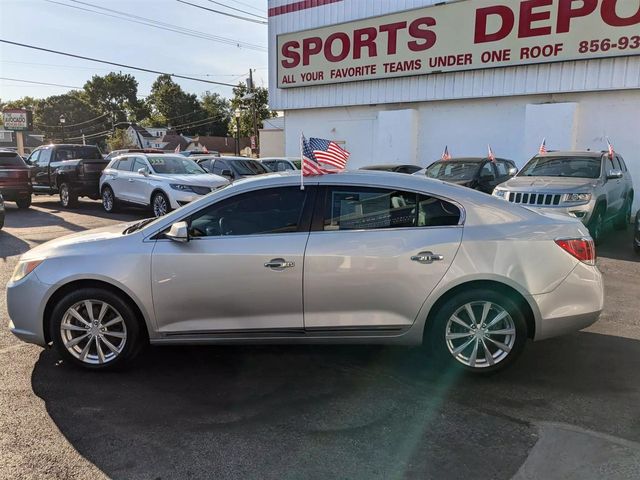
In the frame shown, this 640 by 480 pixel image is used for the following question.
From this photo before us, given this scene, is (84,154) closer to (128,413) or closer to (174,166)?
(174,166)

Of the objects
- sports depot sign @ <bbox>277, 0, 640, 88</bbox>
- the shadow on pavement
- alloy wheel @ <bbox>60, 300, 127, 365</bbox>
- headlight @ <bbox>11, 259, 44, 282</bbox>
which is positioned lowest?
the shadow on pavement

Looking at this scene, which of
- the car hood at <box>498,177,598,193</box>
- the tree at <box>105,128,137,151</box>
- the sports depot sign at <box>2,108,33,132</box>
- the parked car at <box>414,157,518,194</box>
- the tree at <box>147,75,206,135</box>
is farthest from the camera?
the tree at <box>147,75,206,135</box>

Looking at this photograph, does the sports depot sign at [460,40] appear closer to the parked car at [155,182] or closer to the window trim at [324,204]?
the parked car at [155,182]

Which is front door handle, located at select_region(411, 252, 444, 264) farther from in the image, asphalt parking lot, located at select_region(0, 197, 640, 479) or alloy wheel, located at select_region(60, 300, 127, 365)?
alloy wheel, located at select_region(60, 300, 127, 365)

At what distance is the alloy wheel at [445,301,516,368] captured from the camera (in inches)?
152

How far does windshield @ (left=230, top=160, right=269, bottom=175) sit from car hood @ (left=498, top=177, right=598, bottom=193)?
8.22 metres

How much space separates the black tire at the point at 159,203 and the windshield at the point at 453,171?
255 inches

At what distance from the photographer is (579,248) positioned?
3.89 metres

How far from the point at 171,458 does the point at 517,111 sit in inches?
622

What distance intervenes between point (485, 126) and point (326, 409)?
590 inches

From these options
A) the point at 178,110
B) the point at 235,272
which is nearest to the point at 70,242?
the point at 235,272

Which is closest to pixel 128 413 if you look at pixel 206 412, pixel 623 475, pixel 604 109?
pixel 206 412

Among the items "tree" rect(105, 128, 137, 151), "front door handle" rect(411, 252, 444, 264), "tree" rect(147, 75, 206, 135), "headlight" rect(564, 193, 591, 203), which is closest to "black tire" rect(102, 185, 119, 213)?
"headlight" rect(564, 193, 591, 203)

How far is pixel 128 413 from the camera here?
3430 mm
